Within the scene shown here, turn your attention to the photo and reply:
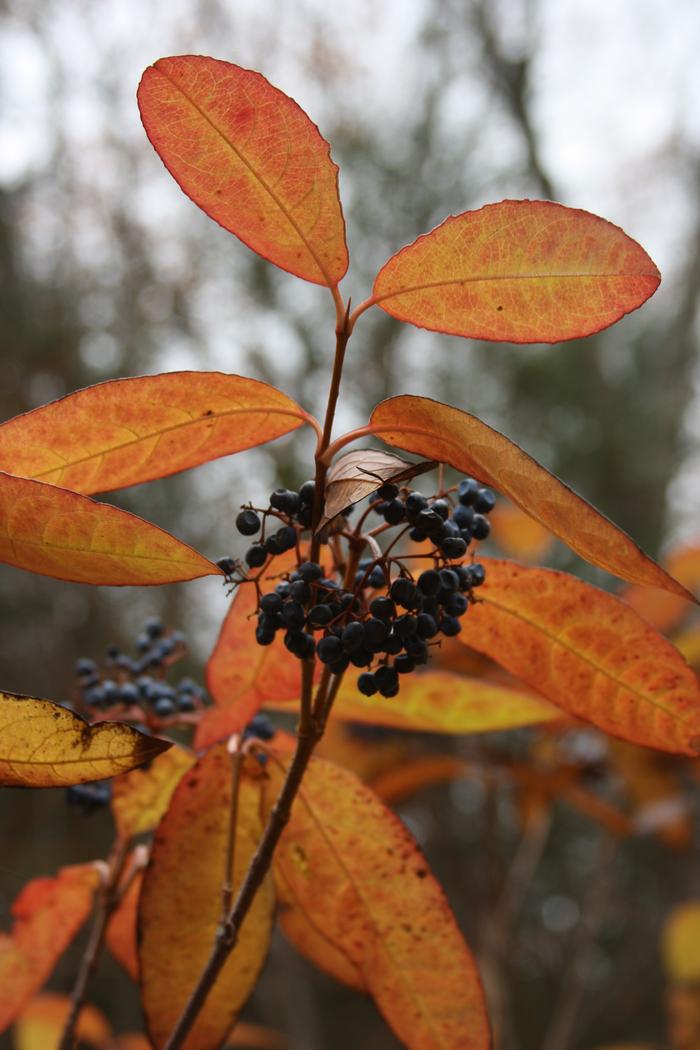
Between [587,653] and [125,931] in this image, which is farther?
[125,931]

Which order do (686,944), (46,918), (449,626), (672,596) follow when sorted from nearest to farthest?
(449,626) < (46,918) < (672,596) < (686,944)

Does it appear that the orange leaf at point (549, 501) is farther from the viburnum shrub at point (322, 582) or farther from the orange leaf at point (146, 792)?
the orange leaf at point (146, 792)

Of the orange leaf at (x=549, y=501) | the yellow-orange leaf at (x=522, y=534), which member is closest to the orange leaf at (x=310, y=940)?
the orange leaf at (x=549, y=501)

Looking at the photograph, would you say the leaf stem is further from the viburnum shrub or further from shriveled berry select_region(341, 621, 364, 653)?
shriveled berry select_region(341, 621, 364, 653)

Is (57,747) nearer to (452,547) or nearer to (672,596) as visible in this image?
(452,547)

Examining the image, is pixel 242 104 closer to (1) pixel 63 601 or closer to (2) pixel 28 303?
(1) pixel 63 601

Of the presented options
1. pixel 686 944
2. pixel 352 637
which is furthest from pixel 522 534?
pixel 352 637
